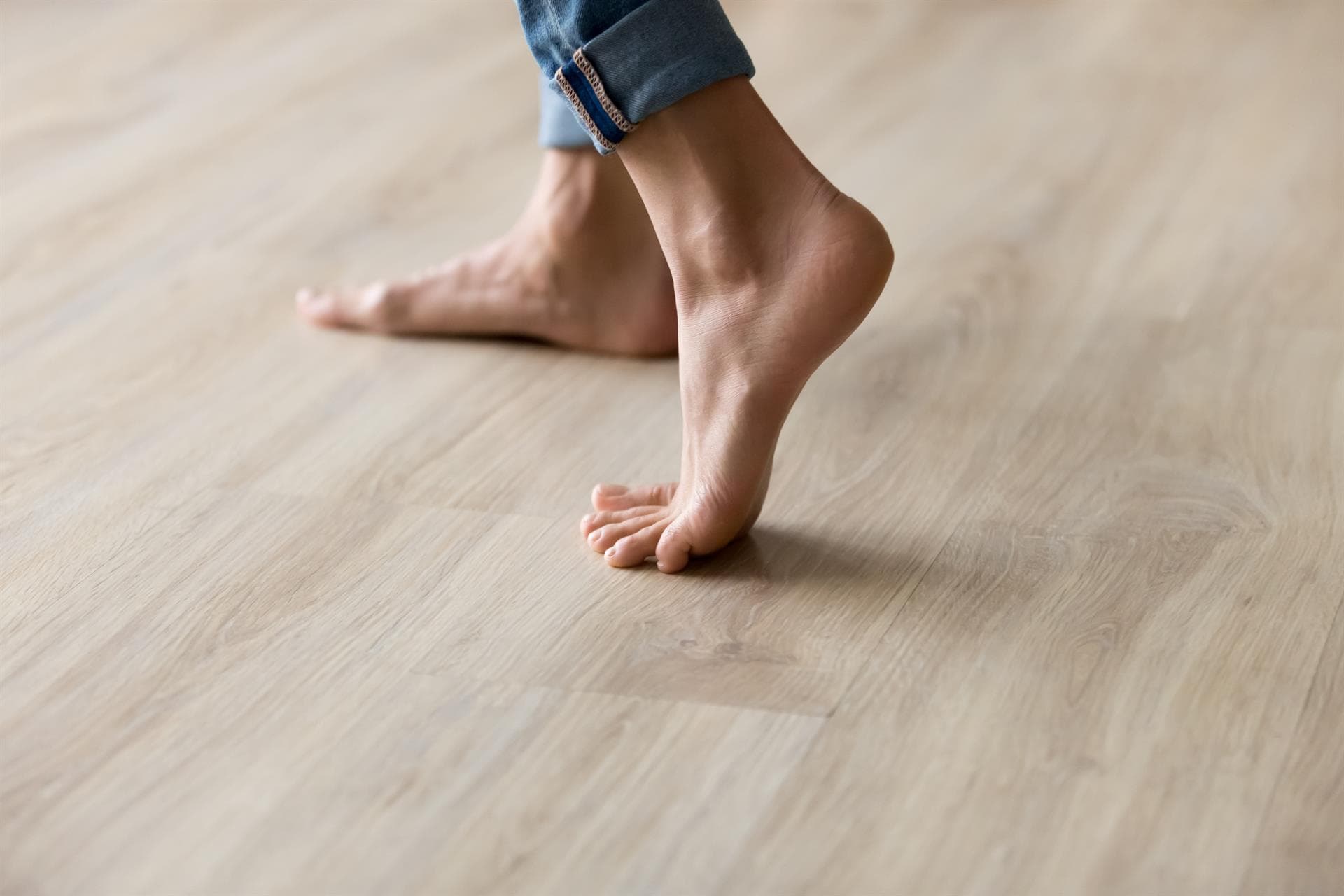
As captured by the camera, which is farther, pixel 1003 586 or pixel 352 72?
pixel 352 72

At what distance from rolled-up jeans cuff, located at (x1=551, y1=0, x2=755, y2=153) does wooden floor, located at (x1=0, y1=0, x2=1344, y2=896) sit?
0.32m

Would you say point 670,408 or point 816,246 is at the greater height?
point 816,246

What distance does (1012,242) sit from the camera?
1.62 meters

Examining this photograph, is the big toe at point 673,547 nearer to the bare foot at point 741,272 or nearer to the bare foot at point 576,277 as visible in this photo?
the bare foot at point 741,272

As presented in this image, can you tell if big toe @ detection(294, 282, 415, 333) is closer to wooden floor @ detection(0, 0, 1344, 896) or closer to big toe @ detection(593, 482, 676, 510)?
wooden floor @ detection(0, 0, 1344, 896)

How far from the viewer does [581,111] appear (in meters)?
1.01

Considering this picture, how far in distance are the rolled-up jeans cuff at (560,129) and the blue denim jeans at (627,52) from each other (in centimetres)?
Result: 37

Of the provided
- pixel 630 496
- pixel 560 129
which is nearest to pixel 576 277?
pixel 560 129

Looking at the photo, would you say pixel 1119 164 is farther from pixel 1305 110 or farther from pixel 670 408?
pixel 670 408

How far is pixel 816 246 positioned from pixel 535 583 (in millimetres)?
302

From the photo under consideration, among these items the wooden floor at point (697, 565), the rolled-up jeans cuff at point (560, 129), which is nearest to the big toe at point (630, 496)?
the wooden floor at point (697, 565)

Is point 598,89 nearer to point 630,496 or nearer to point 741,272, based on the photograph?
point 741,272

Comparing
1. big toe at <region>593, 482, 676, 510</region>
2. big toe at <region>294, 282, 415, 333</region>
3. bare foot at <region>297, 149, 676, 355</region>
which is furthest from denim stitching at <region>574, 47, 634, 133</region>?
big toe at <region>294, 282, 415, 333</region>

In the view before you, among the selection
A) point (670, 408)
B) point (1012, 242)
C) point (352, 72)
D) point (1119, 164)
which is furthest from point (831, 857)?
point (352, 72)
